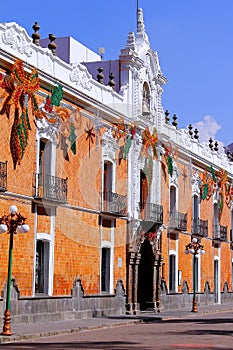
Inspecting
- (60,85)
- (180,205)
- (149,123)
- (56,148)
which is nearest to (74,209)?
(56,148)

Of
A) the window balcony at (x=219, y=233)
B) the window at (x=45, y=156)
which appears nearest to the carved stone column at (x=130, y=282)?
the window at (x=45, y=156)

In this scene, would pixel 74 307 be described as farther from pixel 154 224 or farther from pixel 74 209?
pixel 154 224

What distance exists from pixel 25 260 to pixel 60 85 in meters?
6.26

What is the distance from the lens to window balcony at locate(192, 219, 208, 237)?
38594 millimetres

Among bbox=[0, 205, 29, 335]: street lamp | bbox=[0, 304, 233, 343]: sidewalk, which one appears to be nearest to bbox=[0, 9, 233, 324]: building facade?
bbox=[0, 304, 233, 343]: sidewalk

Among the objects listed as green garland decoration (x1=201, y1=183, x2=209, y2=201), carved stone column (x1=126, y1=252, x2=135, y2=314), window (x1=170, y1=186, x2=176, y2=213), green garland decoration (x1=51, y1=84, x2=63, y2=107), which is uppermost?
green garland decoration (x1=51, y1=84, x2=63, y2=107)

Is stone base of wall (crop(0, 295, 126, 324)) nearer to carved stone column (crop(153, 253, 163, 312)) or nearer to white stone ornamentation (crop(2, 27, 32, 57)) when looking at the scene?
carved stone column (crop(153, 253, 163, 312))

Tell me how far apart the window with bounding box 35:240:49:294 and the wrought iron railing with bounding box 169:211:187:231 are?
1188 centimetres

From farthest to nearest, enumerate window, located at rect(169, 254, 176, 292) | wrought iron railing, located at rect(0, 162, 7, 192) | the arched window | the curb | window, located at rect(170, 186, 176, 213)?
window, located at rect(170, 186, 176, 213), window, located at rect(169, 254, 176, 292), the arched window, wrought iron railing, located at rect(0, 162, 7, 192), the curb

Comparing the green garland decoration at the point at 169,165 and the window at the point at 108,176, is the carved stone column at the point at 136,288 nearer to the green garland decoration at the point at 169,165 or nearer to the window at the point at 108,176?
the window at the point at 108,176

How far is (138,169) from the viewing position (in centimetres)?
3136

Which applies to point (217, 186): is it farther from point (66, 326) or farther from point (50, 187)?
point (66, 326)

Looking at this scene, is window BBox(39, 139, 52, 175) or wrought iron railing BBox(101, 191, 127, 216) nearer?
window BBox(39, 139, 52, 175)

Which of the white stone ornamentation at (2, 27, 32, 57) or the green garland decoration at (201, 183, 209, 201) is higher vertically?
the white stone ornamentation at (2, 27, 32, 57)
